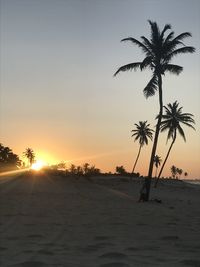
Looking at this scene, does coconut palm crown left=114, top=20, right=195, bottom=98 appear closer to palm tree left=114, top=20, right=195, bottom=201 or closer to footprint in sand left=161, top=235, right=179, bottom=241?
palm tree left=114, top=20, right=195, bottom=201

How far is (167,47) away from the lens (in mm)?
30016

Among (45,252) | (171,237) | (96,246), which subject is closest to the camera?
(45,252)

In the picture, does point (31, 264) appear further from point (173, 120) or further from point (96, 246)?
point (173, 120)

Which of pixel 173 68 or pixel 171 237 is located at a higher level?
pixel 173 68

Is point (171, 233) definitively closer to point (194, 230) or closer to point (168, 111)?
point (194, 230)

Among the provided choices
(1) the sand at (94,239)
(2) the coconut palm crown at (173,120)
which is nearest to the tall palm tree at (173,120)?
(2) the coconut palm crown at (173,120)

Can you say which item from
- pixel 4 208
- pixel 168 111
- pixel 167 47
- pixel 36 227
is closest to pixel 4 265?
pixel 36 227

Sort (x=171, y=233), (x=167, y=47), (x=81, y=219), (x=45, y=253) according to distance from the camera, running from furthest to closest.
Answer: (x=167, y=47) < (x=81, y=219) < (x=171, y=233) < (x=45, y=253)

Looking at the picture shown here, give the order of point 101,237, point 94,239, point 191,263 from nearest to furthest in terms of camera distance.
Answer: point 191,263
point 94,239
point 101,237

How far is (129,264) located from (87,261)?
0.82 meters

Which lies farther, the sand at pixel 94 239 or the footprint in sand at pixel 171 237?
the footprint in sand at pixel 171 237

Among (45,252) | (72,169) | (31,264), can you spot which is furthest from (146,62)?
(72,169)

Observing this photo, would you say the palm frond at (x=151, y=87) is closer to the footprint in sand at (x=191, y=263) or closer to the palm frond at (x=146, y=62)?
the palm frond at (x=146, y=62)

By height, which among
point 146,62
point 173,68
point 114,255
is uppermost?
point 146,62
